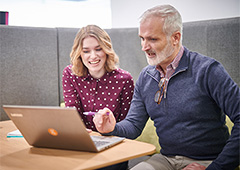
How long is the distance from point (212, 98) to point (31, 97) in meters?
1.64

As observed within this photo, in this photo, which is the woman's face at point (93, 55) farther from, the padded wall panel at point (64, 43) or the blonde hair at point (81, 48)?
the padded wall panel at point (64, 43)

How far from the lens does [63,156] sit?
944mm

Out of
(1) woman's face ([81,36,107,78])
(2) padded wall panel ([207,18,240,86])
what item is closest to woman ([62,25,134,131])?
(1) woman's face ([81,36,107,78])

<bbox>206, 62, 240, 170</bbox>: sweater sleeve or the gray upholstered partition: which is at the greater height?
the gray upholstered partition

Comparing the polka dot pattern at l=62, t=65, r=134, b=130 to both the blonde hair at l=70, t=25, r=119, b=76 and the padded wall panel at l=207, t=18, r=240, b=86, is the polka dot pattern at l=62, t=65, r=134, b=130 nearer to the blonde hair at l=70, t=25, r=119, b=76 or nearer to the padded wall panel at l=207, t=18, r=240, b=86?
the blonde hair at l=70, t=25, r=119, b=76

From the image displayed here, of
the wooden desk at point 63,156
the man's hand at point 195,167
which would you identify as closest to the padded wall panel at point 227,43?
the man's hand at point 195,167

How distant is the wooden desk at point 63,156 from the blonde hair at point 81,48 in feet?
2.61

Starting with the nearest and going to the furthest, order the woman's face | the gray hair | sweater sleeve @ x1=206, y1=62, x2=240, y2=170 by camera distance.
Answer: sweater sleeve @ x1=206, y1=62, x2=240, y2=170, the gray hair, the woman's face

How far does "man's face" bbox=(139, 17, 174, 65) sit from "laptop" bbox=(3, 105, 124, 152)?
1.56 ft

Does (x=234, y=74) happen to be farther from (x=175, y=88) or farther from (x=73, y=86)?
(x=73, y=86)

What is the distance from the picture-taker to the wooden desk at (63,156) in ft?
2.83

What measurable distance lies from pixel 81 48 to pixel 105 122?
0.75 m

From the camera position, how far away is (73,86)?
1851mm

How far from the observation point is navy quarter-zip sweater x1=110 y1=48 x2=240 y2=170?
1165 mm
